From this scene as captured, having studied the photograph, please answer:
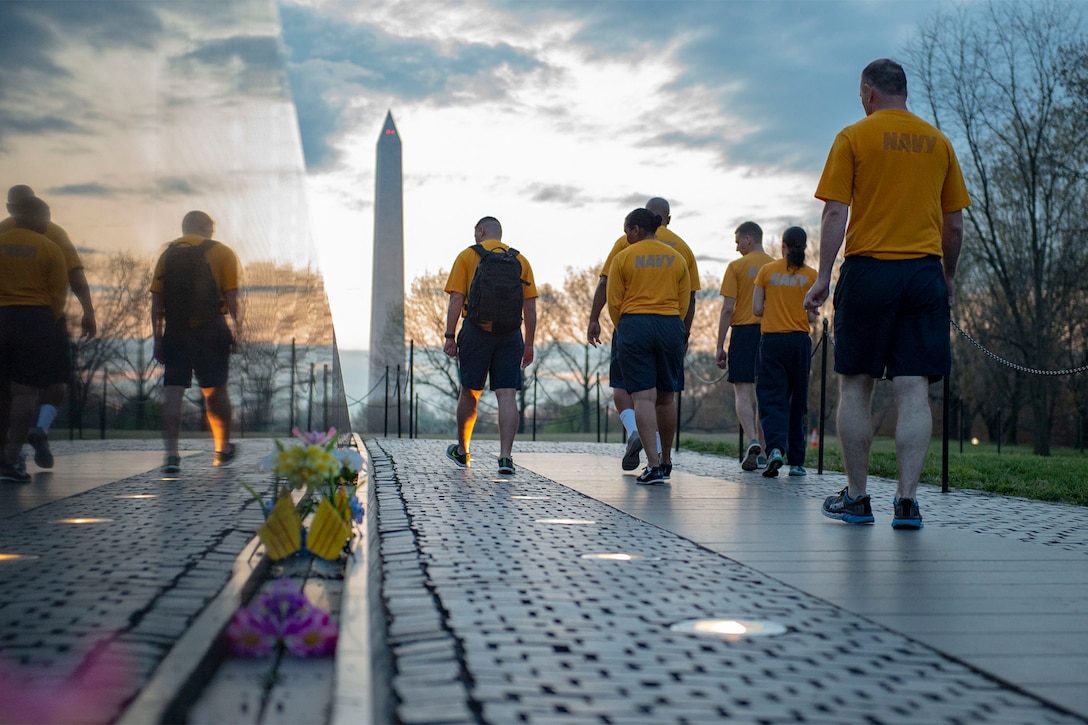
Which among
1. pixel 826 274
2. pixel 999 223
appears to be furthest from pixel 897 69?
pixel 999 223

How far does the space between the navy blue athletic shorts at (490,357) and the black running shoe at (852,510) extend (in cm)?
324

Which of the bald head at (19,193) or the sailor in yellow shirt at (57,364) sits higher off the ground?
the bald head at (19,193)

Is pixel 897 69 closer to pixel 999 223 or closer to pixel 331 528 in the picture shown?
pixel 331 528

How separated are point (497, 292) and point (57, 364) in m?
6.10

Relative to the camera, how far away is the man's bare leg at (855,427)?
17.0ft

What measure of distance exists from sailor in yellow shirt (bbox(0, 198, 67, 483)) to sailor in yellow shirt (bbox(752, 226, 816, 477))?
7145 mm

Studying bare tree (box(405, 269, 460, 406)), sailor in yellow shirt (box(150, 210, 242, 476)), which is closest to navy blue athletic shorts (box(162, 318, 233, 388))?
sailor in yellow shirt (box(150, 210, 242, 476))

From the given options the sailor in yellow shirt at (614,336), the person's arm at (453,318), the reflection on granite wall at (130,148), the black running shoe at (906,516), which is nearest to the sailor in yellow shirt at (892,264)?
the black running shoe at (906,516)

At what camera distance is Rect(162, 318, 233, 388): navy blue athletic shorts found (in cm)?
256

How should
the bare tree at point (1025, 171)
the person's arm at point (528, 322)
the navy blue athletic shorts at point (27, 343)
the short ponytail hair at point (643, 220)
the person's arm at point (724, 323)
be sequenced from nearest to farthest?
1. the navy blue athletic shorts at point (27, 343)
2. the short ponytail hair at point (643, 220)
3. the person's arm at point (528, 322)
4. the person's arm at point (724, 323)
5. the bare tree at point (1025, 171)

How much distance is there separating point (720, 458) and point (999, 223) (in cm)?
1885

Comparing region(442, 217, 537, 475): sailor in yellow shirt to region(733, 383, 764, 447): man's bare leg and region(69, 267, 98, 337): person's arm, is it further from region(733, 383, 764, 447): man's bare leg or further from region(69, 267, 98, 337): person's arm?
region(69, 267, 98, 337): person's arm

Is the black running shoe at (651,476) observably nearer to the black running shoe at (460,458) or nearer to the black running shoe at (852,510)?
the black running shoe at (460,458)

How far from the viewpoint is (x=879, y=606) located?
3.06m
